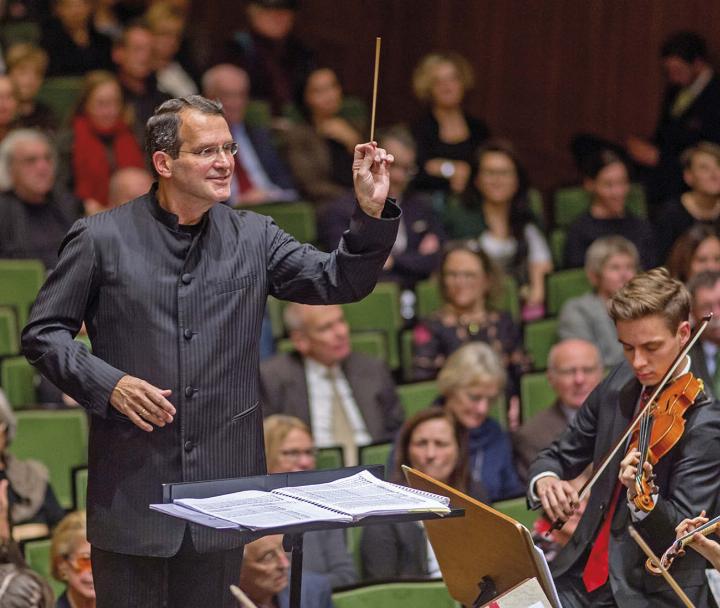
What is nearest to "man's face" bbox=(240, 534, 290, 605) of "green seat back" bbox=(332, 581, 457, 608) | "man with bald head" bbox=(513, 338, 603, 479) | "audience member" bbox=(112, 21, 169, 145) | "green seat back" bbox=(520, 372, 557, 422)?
"green seat back" bbox=(332, 581, 457, 608)

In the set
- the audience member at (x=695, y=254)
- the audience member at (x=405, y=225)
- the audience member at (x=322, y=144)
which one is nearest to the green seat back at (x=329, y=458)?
the audience member at (x=405, y=225)

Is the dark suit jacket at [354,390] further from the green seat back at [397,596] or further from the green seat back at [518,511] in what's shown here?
the green seat back at [397,596]

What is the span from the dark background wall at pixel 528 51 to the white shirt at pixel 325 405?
2674mm

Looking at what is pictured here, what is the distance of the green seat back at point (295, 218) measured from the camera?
19.2ft

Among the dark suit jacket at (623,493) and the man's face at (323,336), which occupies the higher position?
the man's face at (323,336)

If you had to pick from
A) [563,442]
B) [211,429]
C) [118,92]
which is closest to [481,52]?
[118,92]

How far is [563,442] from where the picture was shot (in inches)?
114

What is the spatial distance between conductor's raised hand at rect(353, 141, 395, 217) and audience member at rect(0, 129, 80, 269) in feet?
9.91

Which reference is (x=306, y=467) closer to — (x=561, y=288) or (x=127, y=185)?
(x=127, y=185)

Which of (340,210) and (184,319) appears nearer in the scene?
(184,319)

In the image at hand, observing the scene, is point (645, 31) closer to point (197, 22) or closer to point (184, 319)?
point (197, 22)

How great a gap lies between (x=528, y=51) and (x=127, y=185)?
8.84 ft

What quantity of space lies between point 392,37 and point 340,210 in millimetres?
2205

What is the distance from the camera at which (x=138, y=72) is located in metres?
6.17
